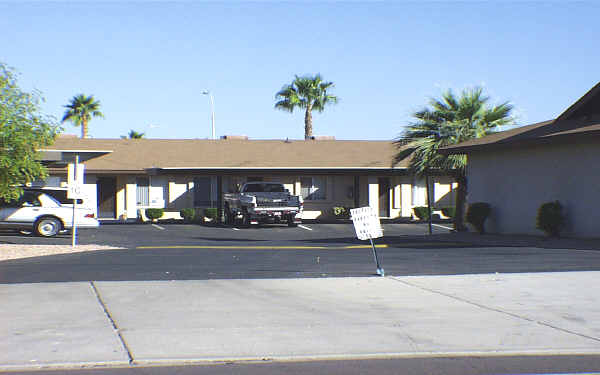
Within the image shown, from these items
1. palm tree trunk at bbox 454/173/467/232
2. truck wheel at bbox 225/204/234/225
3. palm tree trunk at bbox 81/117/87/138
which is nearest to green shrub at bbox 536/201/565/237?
palm tree trunk at bbox 454/173/467/232

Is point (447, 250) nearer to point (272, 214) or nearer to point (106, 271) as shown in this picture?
point (106, 271)

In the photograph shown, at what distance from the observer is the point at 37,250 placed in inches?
721

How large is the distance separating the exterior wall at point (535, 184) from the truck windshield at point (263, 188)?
31.4ft

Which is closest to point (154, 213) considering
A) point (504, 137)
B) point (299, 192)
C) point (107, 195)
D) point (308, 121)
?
point (107, 195)

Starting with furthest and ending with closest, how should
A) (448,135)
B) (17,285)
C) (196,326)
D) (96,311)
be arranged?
1. (448,135)
2. (17,285)
3. (96,311)
4. (196,326)

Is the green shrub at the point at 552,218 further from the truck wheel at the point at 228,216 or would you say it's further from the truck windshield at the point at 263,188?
the truck wheel at the point at 228,216

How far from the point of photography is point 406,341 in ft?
24.6

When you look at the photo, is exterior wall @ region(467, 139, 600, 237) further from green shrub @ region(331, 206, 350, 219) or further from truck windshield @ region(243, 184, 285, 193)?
green shrub @ region(331, 206, 350, 219)

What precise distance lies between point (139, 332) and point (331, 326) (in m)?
2.23

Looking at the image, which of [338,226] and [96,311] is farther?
[338,226]

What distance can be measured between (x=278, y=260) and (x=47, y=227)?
36.9ft

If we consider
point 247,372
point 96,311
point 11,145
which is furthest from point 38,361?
point 11,145

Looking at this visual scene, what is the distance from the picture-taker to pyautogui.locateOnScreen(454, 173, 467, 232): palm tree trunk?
87.2 ft

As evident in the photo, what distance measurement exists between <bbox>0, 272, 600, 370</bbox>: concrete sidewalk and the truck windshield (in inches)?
752
